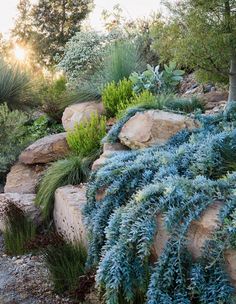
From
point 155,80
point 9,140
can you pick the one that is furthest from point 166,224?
point 9,140

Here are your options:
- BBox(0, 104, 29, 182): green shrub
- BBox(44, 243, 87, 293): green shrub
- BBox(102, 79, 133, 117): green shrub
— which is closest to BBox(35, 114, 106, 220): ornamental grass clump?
BBox(102, 79, 133, 117): green shrub

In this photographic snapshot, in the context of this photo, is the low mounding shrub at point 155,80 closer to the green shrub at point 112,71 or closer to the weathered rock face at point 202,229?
the green shrub at point 112,71

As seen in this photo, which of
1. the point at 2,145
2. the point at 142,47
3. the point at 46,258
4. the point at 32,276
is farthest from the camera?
the point at 142,47

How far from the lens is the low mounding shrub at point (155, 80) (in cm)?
609

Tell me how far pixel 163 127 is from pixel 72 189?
3.62 feet

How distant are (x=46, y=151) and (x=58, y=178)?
3.66 feet

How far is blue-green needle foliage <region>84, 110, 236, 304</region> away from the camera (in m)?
2.21

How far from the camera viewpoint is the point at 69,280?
10.6ft

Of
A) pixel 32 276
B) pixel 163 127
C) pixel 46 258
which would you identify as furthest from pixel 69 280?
pixel 163 127

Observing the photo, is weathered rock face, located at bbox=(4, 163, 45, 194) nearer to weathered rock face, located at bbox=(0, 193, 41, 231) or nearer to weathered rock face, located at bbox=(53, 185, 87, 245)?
weathered rock face, located at bbox=(0, 193, 41, 231)

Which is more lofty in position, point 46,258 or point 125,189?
point 125,189

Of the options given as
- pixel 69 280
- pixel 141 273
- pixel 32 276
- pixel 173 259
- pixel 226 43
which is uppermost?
pixel 226 43

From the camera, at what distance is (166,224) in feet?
7.84

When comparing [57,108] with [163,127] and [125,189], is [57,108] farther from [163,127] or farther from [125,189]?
[125,189]
